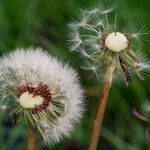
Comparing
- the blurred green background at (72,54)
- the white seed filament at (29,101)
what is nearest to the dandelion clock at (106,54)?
the white seed filament at (29,101)

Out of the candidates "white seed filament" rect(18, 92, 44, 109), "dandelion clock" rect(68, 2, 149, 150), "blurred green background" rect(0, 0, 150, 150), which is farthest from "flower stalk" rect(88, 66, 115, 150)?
"blurred green background" rect(0, 0, 150, 150)

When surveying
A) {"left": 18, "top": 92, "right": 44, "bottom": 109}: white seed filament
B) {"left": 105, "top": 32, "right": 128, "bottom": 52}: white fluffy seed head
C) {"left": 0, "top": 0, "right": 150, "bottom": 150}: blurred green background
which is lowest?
{"left": 18, "top": 92, "right": 44, "bottom": 109}: white seed filament

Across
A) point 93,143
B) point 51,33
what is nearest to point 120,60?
point 93,143

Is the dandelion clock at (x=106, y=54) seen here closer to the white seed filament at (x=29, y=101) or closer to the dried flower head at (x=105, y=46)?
the dried flower head at (x=105, y=46)

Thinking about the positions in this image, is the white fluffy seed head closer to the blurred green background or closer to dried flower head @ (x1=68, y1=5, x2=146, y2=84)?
dried flower head @ (x1=68, y1=5, x2=146, y2=84)

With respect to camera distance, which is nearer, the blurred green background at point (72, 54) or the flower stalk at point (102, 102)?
the flower stalk at point (102, 102)

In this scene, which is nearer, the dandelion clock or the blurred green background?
the dandelion clock
